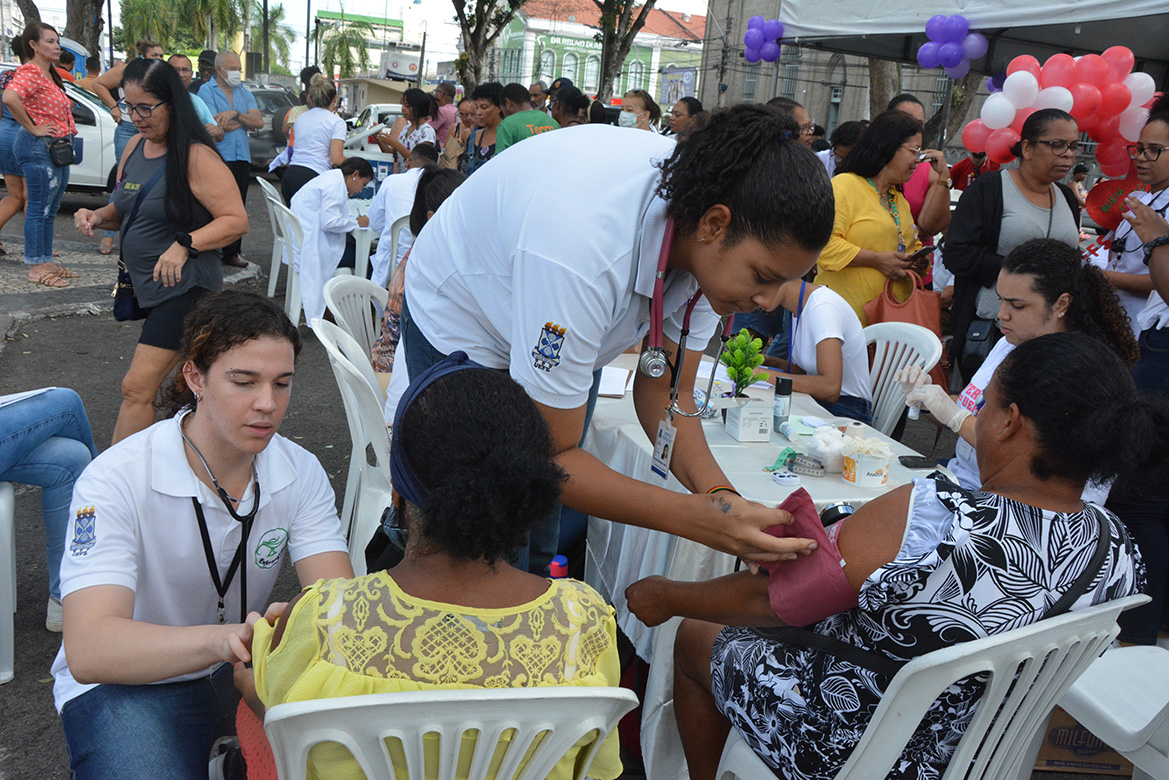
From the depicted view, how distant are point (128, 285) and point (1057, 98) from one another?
505cm

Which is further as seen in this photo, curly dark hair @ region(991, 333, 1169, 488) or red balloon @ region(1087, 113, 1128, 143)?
red balloon @ region(1087, 113, 1128, 143)

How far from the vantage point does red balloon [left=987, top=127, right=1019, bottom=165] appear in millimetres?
5367

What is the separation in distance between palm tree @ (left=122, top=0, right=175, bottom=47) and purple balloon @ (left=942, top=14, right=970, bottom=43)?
5298cm

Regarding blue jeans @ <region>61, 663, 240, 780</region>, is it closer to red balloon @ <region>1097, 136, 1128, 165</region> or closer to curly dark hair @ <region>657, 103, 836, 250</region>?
curly dark hair @ <region>657, 103, 836, 250</region>

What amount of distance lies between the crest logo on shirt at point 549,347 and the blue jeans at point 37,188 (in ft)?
22.2

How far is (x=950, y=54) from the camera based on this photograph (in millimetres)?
6500

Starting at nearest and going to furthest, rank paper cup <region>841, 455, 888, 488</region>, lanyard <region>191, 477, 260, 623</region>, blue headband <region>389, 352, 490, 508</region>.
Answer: blue headband <region>389, 352, 490, 508</region>
lanyard <region>191, 477, 260, 623</region>
paper cup <region>841, 455, 888, 488</region>

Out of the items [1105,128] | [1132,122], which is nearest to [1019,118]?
[1105,128]

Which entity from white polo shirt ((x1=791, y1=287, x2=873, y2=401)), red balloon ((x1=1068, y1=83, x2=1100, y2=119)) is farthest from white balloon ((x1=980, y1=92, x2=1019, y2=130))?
white polo shirt ((x1=791, y1=287, x2=873, y2=401))

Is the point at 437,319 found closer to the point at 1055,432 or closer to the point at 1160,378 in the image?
the point at 1055,432

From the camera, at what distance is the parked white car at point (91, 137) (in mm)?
9789

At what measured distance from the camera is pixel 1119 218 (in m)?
4.66

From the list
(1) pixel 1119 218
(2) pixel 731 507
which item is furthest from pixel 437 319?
(1) pixel 1119 218

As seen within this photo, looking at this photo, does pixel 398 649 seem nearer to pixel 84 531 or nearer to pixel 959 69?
pixel 84 531
